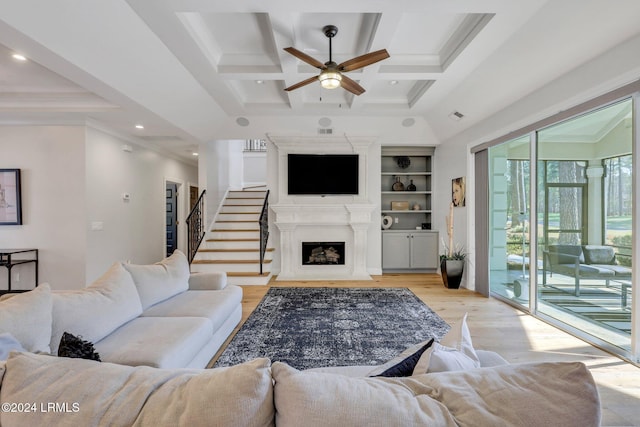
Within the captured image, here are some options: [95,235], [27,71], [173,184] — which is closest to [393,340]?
[95,235]

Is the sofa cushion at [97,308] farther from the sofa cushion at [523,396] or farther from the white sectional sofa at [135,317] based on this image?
the sofa cushion at [523,396]

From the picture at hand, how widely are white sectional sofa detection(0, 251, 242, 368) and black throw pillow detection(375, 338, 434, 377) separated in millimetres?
1398

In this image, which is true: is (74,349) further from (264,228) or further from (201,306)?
(264,228)

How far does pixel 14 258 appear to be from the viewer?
4527 millimetres

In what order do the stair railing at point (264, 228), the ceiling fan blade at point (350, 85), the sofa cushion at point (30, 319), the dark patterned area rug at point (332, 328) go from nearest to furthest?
the sofa cushion at point (30, 319) < the dark patterned area rug at point (332, 328) < the ceiling fan blade at point (350, 85) < the stair railing at point (264, 228)

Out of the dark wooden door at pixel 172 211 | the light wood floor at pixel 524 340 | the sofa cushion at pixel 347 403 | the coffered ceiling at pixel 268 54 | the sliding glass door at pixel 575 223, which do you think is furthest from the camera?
the dark wooden door at pixel 172 211

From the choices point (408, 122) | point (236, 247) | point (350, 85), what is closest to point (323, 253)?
point (236, 247)

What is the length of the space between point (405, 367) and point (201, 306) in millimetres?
2187

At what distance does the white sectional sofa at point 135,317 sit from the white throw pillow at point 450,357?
1.51m

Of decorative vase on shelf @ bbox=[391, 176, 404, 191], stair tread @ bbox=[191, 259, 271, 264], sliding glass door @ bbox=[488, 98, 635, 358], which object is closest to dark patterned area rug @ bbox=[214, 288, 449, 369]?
stair tread @ bbox=[191, 259, 271, 264]

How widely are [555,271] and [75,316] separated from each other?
4586 millimetres

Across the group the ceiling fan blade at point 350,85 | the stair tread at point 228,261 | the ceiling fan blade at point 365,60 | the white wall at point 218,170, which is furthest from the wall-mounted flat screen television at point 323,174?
the ceiling fan blade at point 365,60

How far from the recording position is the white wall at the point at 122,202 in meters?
4.72

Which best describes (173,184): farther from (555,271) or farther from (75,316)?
(555,271)
